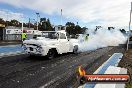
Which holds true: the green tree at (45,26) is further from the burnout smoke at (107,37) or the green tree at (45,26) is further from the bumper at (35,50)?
the bumper at (35,50)

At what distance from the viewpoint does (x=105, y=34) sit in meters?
36.4

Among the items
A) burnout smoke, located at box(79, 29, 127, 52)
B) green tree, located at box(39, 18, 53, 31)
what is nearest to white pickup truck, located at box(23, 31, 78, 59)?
burnout smoke, located at box(79, 29, 127, 52)

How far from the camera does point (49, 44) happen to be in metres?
14.7

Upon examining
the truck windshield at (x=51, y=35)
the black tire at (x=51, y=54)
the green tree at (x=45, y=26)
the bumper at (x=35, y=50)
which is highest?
the green tree at (x=45, y=26)

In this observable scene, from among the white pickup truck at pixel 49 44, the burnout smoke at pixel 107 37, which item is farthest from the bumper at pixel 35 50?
the burnout smoke at pixel 107 37

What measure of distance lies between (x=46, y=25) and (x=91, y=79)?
95812mm

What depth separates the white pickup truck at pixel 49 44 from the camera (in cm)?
1421

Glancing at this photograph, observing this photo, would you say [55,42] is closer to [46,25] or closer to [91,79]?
[91,79]

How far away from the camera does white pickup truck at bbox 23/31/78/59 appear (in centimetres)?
1421

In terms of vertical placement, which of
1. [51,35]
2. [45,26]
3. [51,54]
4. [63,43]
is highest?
[45,26]

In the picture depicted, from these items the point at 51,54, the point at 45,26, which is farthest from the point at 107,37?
the point at 45,26

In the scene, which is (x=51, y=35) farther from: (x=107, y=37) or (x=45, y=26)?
(x=45, y=26)

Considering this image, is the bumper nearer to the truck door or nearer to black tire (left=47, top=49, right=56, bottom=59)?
black tire (left=47, top=49, right=56, bottom=59)

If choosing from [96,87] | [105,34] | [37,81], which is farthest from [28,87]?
[105,34]
